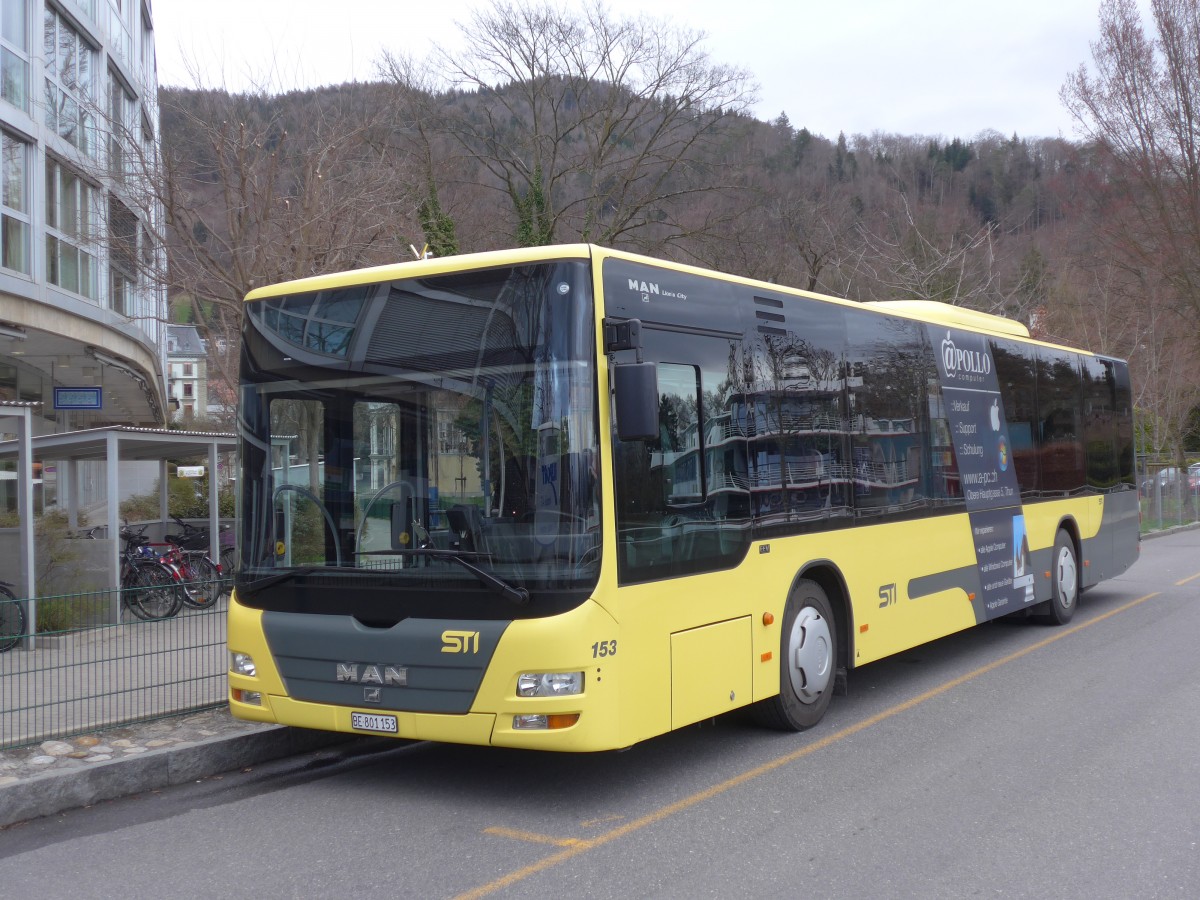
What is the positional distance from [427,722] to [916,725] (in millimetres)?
3639

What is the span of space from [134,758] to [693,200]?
22.8 metres

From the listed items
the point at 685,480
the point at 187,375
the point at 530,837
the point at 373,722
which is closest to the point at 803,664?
the point at 685,480

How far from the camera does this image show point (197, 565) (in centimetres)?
1562

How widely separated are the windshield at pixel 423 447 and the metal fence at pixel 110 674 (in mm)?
1412

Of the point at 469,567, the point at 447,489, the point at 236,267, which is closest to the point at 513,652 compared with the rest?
the point at 469,567

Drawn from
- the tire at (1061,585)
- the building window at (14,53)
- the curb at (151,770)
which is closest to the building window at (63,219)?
the building window at (14,53)

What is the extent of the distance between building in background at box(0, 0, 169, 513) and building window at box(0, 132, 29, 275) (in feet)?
0.06

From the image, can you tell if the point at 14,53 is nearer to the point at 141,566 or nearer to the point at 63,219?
the point at 63,219

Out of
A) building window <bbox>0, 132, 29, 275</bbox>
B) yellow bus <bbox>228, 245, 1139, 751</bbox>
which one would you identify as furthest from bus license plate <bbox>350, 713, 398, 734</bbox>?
building window <bbox>0, 132, 29, 275</bbox>

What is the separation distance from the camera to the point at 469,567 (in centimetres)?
594

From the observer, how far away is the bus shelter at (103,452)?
10844 mm

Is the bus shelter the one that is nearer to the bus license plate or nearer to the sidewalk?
the sidewalk

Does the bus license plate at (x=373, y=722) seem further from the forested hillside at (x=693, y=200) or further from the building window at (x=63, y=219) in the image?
the building window at (x=63, y=219)

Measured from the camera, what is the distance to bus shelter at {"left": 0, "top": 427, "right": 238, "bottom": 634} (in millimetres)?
10844
